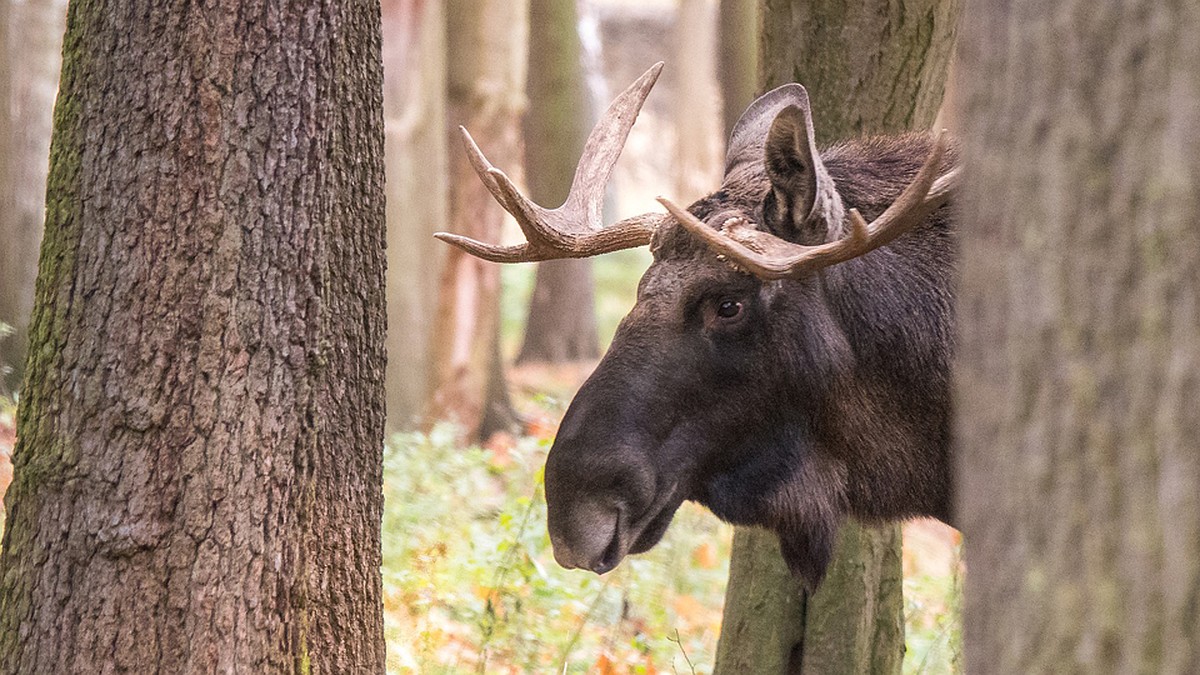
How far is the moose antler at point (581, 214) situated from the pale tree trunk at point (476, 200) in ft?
22.0

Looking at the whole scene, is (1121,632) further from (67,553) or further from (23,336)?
(23,336)

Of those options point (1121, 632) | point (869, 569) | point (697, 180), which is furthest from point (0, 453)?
point (697, 180)

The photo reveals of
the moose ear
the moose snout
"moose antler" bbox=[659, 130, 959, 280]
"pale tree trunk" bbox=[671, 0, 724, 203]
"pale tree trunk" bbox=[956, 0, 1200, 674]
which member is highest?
"pale tree trunk" bbox=[671, 0, 724, 203]

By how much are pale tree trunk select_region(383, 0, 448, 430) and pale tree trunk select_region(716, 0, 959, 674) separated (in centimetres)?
644

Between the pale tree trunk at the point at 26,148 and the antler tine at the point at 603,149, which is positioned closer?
the antler tine at the point at 603,149

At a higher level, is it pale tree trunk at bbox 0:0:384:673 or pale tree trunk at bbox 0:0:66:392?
pale tree trunk at bbox 0:0:66:392

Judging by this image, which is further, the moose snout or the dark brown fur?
the dark brown fur

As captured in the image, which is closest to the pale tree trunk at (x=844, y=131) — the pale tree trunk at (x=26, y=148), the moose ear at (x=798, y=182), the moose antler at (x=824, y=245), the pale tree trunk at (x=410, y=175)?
the moose ear at (x=798, y=182)

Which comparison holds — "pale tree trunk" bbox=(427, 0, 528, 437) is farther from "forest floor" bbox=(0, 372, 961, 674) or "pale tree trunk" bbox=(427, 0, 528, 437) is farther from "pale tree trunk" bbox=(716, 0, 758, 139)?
"forest floor" bbox=(0, 372, 961, 674)

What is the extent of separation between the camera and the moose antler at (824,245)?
3719 millimetres

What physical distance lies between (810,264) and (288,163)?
1538 millimetres

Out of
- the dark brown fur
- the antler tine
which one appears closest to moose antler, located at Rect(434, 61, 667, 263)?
the antler tine

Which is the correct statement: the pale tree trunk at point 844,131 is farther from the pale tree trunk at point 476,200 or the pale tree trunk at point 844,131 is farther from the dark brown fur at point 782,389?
the pale tree trunk at point 476,200

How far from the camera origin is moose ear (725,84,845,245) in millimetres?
3969
